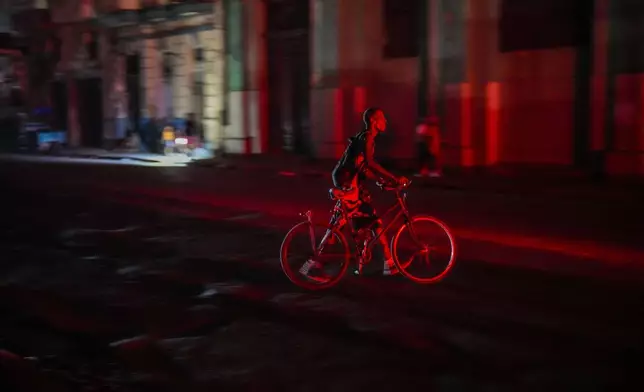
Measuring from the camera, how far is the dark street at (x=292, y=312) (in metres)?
5.41

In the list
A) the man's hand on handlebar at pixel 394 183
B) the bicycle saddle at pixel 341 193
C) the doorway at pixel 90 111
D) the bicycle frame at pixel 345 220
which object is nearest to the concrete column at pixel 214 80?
the doorway at pixel 90 111

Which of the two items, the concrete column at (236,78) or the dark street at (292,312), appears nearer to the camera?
the dark street at (292,312)

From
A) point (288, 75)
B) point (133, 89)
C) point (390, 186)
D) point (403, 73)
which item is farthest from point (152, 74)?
point (390, 186)

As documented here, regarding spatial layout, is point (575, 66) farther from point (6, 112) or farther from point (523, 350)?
point (6, 112)

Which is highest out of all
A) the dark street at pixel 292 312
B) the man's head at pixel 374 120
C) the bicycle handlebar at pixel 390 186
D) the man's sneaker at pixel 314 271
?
the man's head at pixel 374 120

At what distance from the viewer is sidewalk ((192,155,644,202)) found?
17916 millimetres

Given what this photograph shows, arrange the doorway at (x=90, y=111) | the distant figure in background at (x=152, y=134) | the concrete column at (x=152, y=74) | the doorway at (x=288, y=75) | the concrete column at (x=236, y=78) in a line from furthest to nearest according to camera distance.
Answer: the doorway at (x=90, y=111) < the concrete column at (x=152, y=74) < the distant figure in background at (x=152, y=134) < the concrete column at (x=236, y=78) < the doorway at (x=288, y=75)

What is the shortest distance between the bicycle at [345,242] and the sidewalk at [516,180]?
1008cm

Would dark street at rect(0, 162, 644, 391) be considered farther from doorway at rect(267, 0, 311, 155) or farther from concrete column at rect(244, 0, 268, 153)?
concrete column at rect(244, 0, 268, 153)

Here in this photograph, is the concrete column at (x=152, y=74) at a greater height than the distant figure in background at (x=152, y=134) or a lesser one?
greater

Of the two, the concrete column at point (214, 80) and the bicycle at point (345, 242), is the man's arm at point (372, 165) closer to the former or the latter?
the bicycle at point (345, 242)

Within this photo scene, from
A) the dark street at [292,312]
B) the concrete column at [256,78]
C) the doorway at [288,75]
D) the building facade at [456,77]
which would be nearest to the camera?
the dark street at [292,312]

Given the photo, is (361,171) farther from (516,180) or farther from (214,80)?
(214,80)

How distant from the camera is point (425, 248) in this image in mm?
8148
